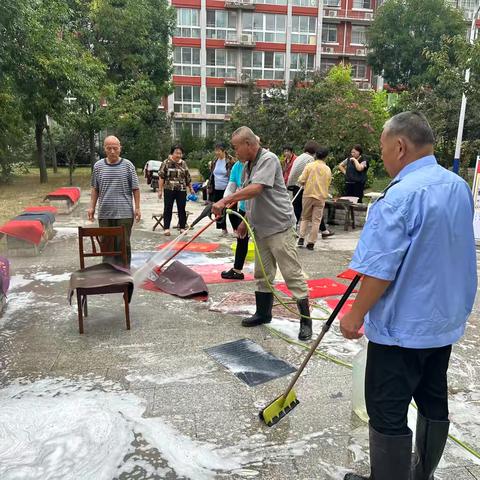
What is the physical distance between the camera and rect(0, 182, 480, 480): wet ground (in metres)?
2.41

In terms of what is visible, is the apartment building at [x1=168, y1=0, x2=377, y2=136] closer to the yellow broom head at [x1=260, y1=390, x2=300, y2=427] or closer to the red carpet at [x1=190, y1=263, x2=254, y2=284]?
the red carpet at [x1=190, y1=263, x2=254, y2=284]

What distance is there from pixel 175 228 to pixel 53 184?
11060 millimetres

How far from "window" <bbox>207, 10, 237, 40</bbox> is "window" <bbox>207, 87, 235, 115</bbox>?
170 inches

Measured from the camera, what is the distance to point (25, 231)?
6863mm

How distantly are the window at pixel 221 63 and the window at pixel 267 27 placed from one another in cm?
263

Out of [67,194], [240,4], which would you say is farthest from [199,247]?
[240,4]

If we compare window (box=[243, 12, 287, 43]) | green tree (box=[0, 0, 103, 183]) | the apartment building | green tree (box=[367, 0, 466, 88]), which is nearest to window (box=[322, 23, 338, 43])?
the apartment building

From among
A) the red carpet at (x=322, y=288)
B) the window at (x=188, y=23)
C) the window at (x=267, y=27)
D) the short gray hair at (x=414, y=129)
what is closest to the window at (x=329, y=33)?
the window at (x=267, y=27)

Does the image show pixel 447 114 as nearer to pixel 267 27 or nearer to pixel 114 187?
pixel 114 187

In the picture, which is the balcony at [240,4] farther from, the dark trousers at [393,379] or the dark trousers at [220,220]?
the dark trousers at [393,379]

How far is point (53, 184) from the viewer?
18500 mm

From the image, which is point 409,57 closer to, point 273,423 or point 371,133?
point 371,133

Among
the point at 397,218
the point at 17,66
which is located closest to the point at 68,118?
the point at 17,66

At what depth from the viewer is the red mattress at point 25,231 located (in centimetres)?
678
